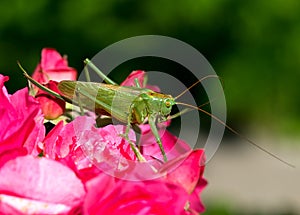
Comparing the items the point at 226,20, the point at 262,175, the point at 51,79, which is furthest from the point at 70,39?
the point at 51,79

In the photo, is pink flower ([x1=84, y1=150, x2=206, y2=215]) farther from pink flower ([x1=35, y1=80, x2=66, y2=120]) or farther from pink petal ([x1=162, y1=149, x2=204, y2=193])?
pink flower ([x1=35, y1=80, x2=66, y2=120])

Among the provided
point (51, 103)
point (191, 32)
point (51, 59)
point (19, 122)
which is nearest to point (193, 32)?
point (191, 32)

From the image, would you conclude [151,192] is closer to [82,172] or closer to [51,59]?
[82,172]

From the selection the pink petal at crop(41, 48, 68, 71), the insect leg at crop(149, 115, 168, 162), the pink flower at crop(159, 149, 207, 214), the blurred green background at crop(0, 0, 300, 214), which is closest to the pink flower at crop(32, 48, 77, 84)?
the pink petal at crop(41, 48, 68, 71)

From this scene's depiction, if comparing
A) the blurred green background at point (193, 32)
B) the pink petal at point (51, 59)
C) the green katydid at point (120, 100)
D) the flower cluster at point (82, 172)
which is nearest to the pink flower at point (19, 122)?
the flower cluster at point (82, 172)

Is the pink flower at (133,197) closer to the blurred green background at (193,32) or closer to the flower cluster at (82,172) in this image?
the flower cluster at (82,172)

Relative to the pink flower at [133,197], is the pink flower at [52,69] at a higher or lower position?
→ higher

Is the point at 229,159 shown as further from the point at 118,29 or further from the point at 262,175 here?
the point at 118,29
